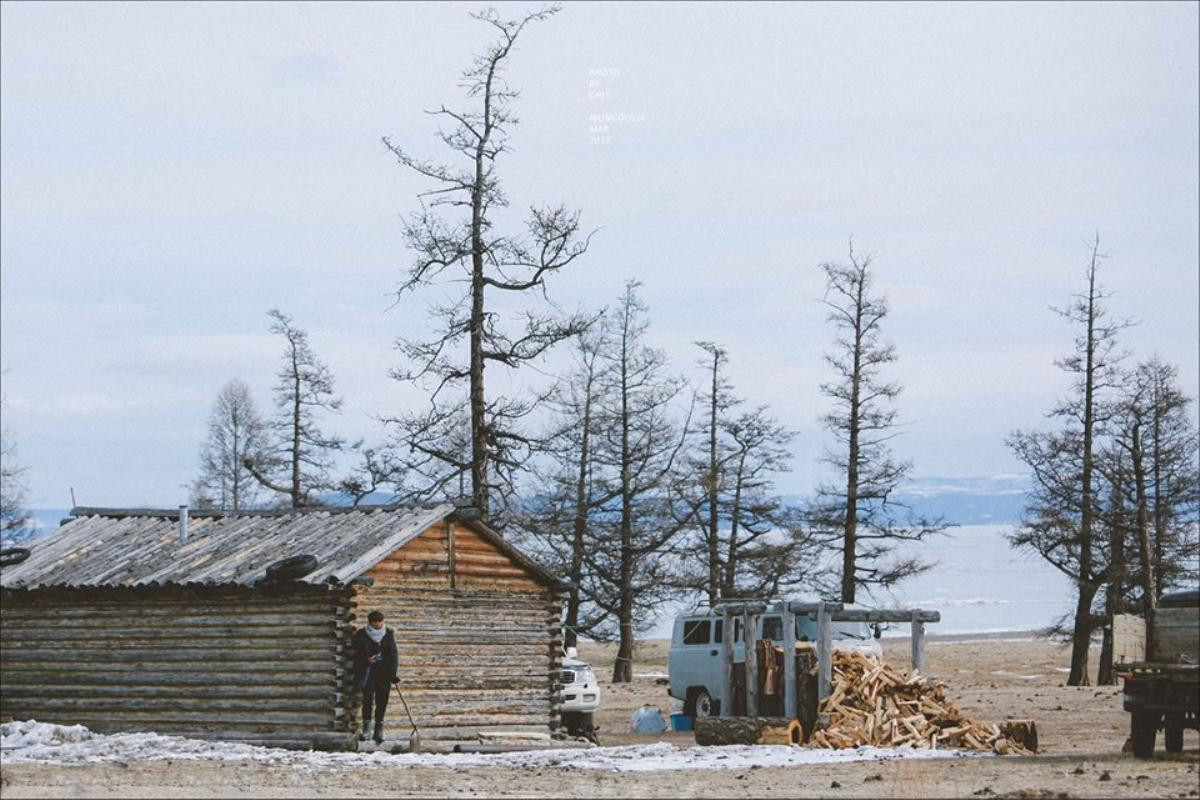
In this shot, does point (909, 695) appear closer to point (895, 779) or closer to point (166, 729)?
point (895, 779)

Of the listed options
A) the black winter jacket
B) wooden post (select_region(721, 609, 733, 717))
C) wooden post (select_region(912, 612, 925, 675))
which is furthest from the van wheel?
the black winter jacket

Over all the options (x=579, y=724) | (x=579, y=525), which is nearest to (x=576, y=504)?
(x=579, y=525)

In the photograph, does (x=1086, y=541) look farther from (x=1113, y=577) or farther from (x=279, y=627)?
(x=279, y=627)

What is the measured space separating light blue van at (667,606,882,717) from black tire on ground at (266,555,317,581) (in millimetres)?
10235

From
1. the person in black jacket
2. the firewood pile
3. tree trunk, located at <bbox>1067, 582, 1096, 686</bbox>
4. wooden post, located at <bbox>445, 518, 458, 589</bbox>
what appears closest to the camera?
the firewood pile

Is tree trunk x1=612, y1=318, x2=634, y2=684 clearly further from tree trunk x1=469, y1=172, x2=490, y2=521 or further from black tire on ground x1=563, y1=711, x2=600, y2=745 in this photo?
black tire on ground x1=563, y1=711, x2=600, y2=745

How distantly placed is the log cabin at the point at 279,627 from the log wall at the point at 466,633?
0.03 meters

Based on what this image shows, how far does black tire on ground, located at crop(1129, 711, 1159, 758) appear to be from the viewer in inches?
863

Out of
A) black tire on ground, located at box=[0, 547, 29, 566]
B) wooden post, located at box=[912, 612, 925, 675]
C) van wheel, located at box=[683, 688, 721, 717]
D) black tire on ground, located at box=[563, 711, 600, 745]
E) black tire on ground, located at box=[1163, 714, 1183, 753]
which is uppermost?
black tire on ground, located at box=[0, 547, 29, 566]

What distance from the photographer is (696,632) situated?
34531 mm

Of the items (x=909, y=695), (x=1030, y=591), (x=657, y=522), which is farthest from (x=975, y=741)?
(x=1030, y=591)

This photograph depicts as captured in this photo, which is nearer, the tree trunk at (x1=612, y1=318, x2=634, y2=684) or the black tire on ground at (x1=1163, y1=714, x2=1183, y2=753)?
the black tire on ground at (x1=1163, y1=714, x2=1183, y2=753)

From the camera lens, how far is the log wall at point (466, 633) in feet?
88.2

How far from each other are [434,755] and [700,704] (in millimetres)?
10741
